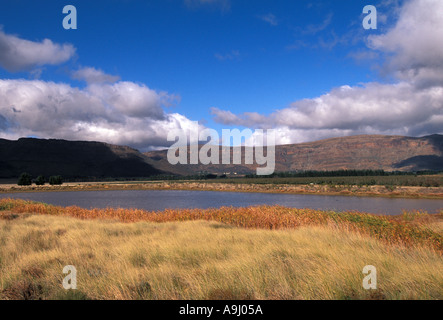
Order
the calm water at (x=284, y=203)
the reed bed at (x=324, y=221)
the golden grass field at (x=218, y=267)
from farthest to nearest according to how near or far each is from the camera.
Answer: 1. the calm water at (x=284, y=203)
2. the reed bed at (x=324, y=221)
3. the golden grass field at (x=218, y=267)

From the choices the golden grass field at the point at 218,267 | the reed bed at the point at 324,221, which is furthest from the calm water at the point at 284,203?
the golden grass field at the point at 218,267

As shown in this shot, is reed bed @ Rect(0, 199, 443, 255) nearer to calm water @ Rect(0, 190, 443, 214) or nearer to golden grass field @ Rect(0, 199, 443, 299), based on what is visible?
golden grass field @ Rect(0, 199, 443, 299)

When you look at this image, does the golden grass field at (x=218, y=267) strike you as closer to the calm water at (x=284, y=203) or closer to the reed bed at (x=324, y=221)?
the reed bed at (x=324, y=221)

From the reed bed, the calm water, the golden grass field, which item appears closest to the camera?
the golden grass field

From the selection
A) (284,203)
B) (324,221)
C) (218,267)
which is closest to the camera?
(218,267)

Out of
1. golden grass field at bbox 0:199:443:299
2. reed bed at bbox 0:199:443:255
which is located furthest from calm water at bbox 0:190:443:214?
golden grass field at bbox 0:199:443:299

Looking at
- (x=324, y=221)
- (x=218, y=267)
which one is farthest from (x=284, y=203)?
(x=218, y=267)

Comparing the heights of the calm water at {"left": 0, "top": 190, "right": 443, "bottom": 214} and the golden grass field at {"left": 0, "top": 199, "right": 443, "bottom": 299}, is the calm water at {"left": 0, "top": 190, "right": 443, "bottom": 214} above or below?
below

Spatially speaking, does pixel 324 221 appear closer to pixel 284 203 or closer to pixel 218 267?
pixel 218 267

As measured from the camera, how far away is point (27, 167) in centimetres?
17475

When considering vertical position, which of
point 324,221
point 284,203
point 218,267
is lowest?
point 284,203

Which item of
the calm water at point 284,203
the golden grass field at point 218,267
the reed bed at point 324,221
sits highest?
the golden grass field at point 218,267
